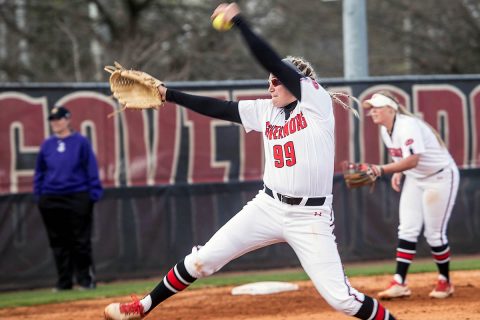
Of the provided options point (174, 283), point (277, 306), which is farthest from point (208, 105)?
point (277, 306)

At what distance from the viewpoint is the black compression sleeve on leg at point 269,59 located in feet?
17.7

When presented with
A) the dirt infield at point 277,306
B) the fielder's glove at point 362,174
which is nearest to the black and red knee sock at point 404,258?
the dirt infield at point 277,306

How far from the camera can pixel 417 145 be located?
7996 millimetres

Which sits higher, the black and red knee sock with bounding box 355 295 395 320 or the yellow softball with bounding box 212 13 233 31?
the yellow softball with bounding box 212 13 233 31

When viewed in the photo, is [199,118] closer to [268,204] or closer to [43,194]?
[43,194]

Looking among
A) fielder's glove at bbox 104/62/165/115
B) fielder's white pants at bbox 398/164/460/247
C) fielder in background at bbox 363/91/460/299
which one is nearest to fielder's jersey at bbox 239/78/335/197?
fielder's glove at bbox 104/62/165/115

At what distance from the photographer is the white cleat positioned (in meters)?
8.23

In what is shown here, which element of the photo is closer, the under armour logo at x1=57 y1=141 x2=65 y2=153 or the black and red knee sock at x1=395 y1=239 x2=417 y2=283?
the black and red knee sock at x1=395 y1=239 x2=417 y2=283

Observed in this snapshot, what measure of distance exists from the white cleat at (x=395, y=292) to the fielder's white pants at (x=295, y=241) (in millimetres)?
2515

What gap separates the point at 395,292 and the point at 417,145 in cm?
137

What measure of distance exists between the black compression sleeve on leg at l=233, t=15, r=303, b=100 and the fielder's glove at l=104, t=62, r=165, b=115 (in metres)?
0.94

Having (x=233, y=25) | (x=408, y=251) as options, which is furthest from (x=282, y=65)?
(x=408, y=251)

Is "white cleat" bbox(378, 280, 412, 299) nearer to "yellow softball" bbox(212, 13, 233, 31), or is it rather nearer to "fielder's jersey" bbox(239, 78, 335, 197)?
"fielder's jersey" bbox(239, 78, 335, 197)

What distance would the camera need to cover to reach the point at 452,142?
40.8ft
